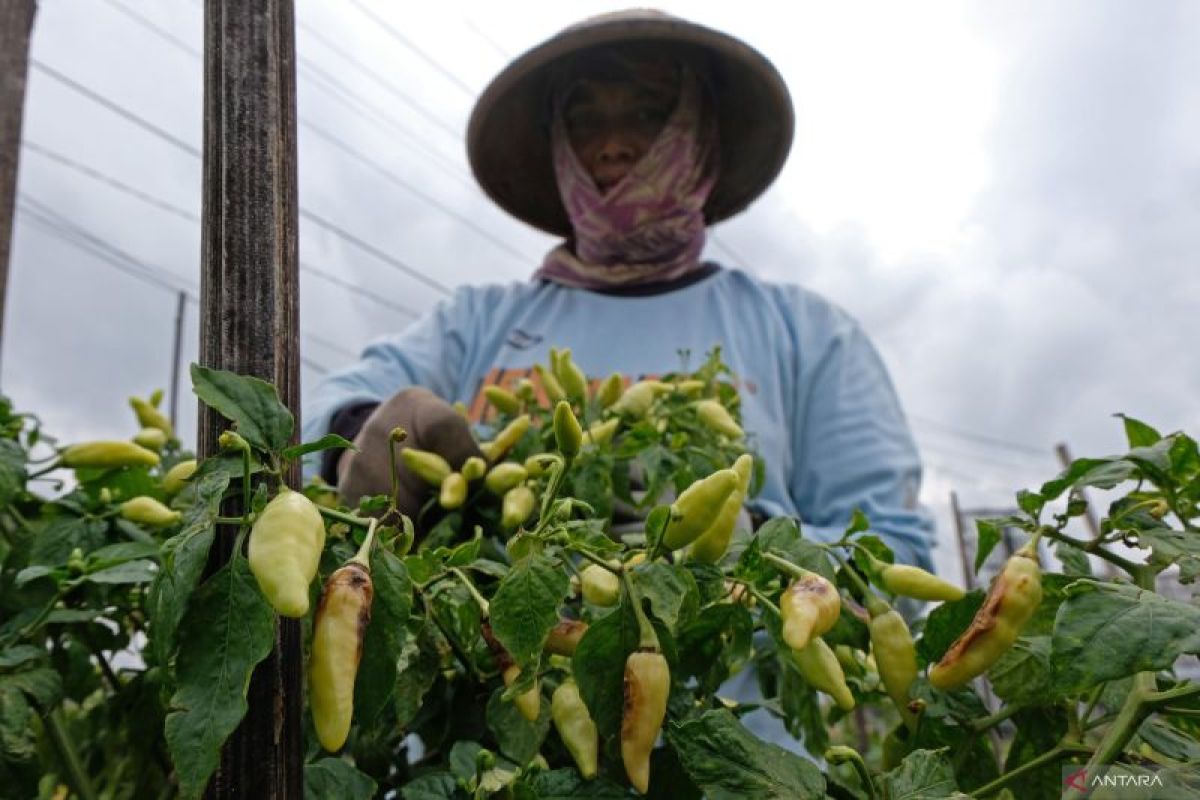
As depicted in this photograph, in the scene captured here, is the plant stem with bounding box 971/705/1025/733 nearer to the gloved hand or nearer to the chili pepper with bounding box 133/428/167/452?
the gloved hand

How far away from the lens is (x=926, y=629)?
61 centimetres

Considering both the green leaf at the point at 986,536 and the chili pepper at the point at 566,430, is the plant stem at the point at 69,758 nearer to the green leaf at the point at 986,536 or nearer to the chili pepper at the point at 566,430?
the chili pepper at the point at 566,430

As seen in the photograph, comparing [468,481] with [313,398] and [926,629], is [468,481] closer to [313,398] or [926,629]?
[926,629]

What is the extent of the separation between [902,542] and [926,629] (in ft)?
3.08

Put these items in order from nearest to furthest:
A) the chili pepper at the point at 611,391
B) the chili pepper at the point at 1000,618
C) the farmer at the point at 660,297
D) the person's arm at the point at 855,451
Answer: the chili pepper at the point at 1000,618 < the chili pepper at the point at 611,391 < the person's arm at the point at 855,451 < the farmer at the point at 660,297

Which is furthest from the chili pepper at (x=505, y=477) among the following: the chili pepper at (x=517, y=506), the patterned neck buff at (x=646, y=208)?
the patterned neck buff at (x=646, y=208)

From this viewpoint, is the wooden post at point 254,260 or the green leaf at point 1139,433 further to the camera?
the green leaf at point 1139,433

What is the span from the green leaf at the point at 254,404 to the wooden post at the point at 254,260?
1.4 inches

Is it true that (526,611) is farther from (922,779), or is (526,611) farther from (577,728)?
(922,779)

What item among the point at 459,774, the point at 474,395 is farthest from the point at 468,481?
the point at 474,395

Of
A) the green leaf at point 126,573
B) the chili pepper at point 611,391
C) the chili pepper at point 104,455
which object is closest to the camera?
the green leaf at point 126,573

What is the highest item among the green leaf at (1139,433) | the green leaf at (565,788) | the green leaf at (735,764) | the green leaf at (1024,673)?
the green leaf at (1139,433)

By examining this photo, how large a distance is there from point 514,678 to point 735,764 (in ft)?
0.50

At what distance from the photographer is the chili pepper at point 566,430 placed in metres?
0.58
